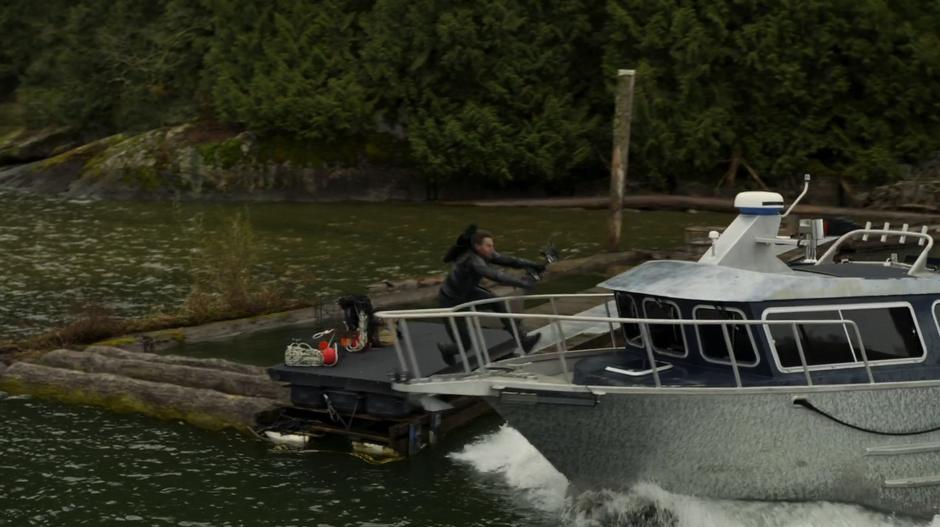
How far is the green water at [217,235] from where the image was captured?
28.9m

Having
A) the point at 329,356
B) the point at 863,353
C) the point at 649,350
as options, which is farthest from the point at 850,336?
the point at 329,356

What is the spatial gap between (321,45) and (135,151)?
33.8 feet

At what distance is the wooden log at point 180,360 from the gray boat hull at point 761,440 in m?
6.93

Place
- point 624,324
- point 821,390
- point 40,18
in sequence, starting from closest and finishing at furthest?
point 821,390 < point 624,324 < point 40,18

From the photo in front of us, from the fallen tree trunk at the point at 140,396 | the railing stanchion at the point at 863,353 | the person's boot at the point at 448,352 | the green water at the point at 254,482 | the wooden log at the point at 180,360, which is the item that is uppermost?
the railing stanchion at the point at 863,353

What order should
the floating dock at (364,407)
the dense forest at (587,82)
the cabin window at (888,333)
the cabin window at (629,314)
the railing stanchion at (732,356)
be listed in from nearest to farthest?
1. the railing stanchion at (732,356)
2. the cabin window at (888,333)
3. the cabin window at (629,314)
4. the floating dock at (364,407)
5. the dense forest at (587,82)

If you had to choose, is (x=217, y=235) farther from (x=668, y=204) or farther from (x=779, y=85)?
(x=779, y=85)

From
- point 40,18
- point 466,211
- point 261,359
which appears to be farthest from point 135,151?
point 261,359

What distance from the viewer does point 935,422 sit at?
13.4 metres

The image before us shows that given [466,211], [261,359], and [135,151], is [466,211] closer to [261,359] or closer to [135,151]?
[135,151]

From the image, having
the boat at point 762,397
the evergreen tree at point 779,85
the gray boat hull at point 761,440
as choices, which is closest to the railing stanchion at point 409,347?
the boat at point 762,397

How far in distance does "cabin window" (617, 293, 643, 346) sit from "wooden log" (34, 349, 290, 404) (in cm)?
613

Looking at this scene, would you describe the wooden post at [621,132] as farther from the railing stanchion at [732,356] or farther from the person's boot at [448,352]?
the railing stanchion at [732,356]

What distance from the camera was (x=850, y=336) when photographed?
43.9ft
